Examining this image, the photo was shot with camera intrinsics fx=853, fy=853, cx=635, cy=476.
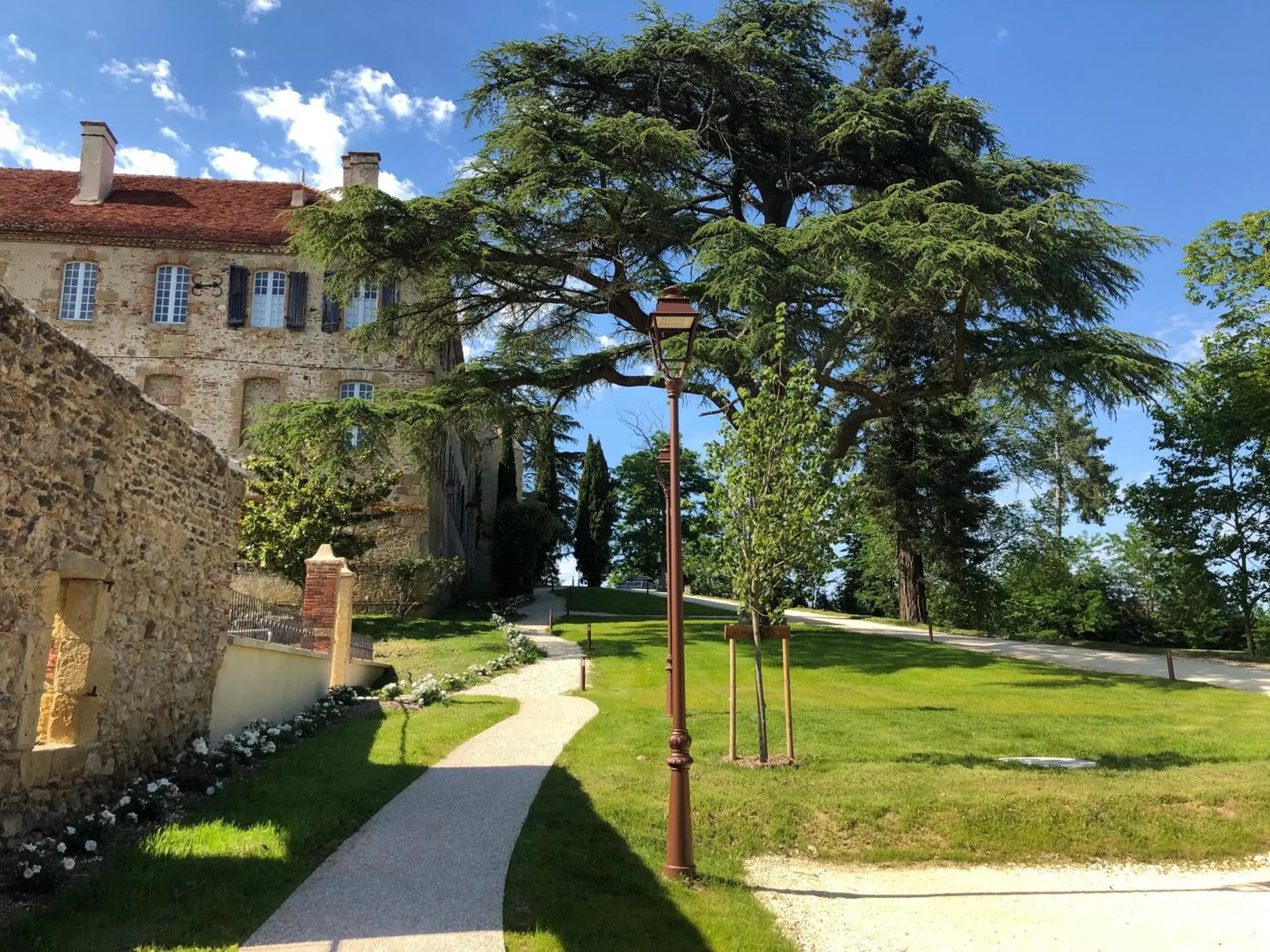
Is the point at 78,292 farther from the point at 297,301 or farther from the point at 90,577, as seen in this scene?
the point at 90,577

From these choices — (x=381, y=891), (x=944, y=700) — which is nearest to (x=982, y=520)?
(x=944, y=700)

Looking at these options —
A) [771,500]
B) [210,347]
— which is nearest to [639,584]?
[210,347]

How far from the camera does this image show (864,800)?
8.18 metres

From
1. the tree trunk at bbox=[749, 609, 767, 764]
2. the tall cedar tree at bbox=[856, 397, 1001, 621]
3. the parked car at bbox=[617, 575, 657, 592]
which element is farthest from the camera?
the parked car at bbox=[617, 575, 657, 592]

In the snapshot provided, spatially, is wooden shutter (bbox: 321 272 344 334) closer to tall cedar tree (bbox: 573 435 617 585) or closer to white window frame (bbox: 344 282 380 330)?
white window frame (bbox: 344 282 380 330)

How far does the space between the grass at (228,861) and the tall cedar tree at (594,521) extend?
38.8 m

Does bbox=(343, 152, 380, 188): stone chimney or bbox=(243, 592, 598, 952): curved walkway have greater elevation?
bbox=(343, 152, 380, 188): stone chimney

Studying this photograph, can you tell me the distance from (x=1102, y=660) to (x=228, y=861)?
21617mm

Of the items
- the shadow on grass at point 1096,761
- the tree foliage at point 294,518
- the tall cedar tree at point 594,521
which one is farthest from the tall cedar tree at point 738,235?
the tall cedar tree at point 594,521

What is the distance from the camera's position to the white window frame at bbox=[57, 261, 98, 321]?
86.7 ft

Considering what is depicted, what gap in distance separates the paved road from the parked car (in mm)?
22120

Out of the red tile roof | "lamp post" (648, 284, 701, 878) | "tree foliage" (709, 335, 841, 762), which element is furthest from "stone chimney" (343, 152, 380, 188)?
"lamp post" (648, 284, 701, 878)

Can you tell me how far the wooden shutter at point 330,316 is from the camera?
27.2 meters

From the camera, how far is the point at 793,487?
10039 mm
